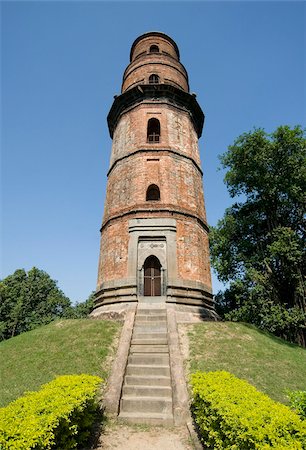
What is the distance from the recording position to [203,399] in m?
4.96

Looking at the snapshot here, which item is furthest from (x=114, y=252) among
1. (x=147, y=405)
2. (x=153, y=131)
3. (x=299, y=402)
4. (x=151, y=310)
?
(x=299, y=402)

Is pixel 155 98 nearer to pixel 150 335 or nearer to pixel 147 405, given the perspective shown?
pixel 150 335

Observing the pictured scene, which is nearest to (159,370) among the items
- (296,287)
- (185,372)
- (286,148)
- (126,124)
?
(185,372)

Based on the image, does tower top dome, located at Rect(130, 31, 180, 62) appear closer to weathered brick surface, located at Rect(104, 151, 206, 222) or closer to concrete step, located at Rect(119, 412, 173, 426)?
weathered brick surface, located at Rect(104, 151, 206, 222)

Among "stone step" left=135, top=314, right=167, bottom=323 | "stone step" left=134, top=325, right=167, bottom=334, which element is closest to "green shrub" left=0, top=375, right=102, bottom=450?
"stone step" left=134, top=325, right=167, bottom=334

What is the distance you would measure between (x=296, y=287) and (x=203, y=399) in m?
9.22

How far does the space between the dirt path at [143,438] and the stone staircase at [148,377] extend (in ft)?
0.94

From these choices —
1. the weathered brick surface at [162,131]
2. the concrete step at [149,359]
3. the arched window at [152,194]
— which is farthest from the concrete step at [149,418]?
the weathered brick surface at [162,131]

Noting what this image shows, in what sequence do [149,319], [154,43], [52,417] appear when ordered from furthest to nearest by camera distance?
[154,43], [149,319], [52,417]

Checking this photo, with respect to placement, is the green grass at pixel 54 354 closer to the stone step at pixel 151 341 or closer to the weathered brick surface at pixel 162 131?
the stone step at pixel 151 341

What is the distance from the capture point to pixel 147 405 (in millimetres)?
6297

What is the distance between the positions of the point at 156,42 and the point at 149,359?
67.9ft

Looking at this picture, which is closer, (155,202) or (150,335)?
(150,335)

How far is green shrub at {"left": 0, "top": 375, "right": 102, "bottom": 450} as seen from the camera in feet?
10.9
